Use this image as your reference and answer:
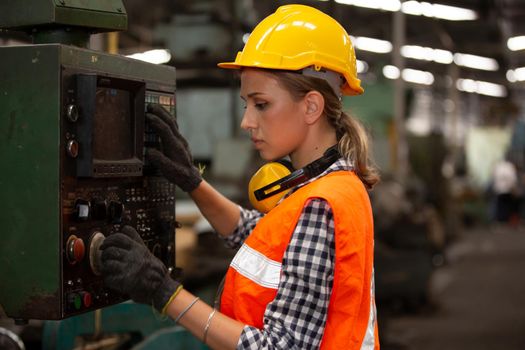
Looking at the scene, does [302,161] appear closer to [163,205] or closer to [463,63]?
[163,205]

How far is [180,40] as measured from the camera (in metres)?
5.54

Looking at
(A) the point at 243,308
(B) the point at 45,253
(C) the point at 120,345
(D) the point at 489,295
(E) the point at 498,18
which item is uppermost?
(E) the point at 498,18

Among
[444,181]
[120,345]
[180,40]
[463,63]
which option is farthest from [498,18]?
[120,345]

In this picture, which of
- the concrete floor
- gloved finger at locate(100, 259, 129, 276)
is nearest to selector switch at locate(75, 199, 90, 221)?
gloved finger at locate(100, 259, 129, 276)

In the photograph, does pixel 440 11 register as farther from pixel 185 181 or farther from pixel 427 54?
pixel 185 181

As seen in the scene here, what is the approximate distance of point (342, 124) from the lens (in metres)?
1.56

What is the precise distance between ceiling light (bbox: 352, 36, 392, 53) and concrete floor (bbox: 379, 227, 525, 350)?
3.82m

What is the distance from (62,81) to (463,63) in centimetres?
1395

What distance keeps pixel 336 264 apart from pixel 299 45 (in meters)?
0.47

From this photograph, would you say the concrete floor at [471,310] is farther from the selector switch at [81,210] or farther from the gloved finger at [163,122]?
the selector switch at [81,210]

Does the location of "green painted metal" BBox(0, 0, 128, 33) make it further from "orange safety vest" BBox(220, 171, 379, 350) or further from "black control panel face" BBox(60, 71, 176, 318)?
"orange safety vest" BBox(220, 171, 379, 350)

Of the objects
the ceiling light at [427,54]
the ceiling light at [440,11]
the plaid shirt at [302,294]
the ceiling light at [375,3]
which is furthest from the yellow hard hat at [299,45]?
the ceiling light at [427,54]

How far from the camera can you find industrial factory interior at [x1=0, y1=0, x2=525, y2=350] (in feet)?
4.46

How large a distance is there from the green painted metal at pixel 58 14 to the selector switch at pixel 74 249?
45 centimetres
